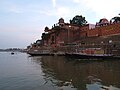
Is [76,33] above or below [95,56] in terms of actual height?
above

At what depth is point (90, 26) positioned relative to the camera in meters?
68.4

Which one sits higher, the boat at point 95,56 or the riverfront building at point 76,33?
the riverfront building at point 76,33

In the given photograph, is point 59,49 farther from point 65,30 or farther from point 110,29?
point 110,29

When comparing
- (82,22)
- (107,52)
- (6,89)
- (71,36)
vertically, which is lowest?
(6,89)

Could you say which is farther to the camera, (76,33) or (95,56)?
(76,33)

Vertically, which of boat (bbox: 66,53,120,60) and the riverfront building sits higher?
the riverfront building

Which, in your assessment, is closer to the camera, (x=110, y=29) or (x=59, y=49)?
(x=110, y=29)

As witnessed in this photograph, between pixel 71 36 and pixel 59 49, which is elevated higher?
pixel 71 36

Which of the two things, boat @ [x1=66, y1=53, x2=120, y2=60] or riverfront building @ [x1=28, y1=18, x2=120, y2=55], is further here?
riverfront building @ [x1=28, y1=18, x2=120, y2=55]

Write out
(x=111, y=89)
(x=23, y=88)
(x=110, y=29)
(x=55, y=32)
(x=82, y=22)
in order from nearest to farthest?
(x=111, y=89) < (x=23, y=88) < (x=110, y=29) < (x=55, y=32) < (x=82, y=22)

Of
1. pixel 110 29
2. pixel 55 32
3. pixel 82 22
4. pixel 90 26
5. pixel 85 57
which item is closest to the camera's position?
pixel 85 57

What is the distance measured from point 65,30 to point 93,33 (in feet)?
39.1


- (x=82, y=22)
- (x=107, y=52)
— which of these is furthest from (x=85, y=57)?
(x=82, y=22)

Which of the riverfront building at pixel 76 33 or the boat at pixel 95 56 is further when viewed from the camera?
the riverfront building at pixel 76 33
